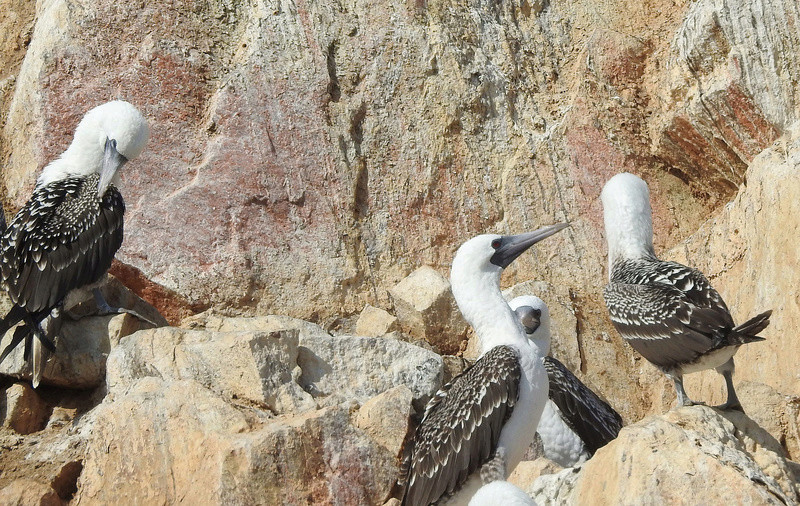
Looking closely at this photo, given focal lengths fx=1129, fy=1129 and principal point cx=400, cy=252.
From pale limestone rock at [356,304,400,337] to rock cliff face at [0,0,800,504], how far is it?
0.02 m

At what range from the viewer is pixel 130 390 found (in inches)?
290

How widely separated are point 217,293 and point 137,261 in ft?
2.52

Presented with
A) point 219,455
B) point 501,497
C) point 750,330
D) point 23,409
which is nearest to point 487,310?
point 750,330

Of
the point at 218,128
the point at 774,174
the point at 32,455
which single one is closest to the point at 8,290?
the point at 32,455

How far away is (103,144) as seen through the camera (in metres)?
9.16

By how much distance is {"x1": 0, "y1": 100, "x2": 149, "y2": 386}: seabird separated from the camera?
27.0 ft

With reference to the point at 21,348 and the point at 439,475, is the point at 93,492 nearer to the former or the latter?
the point at 21,348

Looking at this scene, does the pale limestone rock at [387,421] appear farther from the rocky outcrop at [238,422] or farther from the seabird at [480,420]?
the seabird at [480,420]

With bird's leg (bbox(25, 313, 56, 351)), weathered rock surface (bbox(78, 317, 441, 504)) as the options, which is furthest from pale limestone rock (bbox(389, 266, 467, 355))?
bird's leg (bbox(25, 313, 56, 351))

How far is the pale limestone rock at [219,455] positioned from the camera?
6680mm

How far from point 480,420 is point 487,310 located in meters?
0.77

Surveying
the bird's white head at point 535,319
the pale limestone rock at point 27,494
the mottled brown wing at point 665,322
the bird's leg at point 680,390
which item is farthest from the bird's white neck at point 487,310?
the pale limestone rock at point 27,494

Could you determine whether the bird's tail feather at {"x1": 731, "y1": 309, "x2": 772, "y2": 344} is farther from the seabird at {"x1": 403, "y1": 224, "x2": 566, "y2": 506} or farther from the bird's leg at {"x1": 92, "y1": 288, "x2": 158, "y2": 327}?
the bird's leg at {"x1": 92, "y1": 288, "x2": 158, "y2": 327}

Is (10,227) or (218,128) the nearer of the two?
(10,227)
